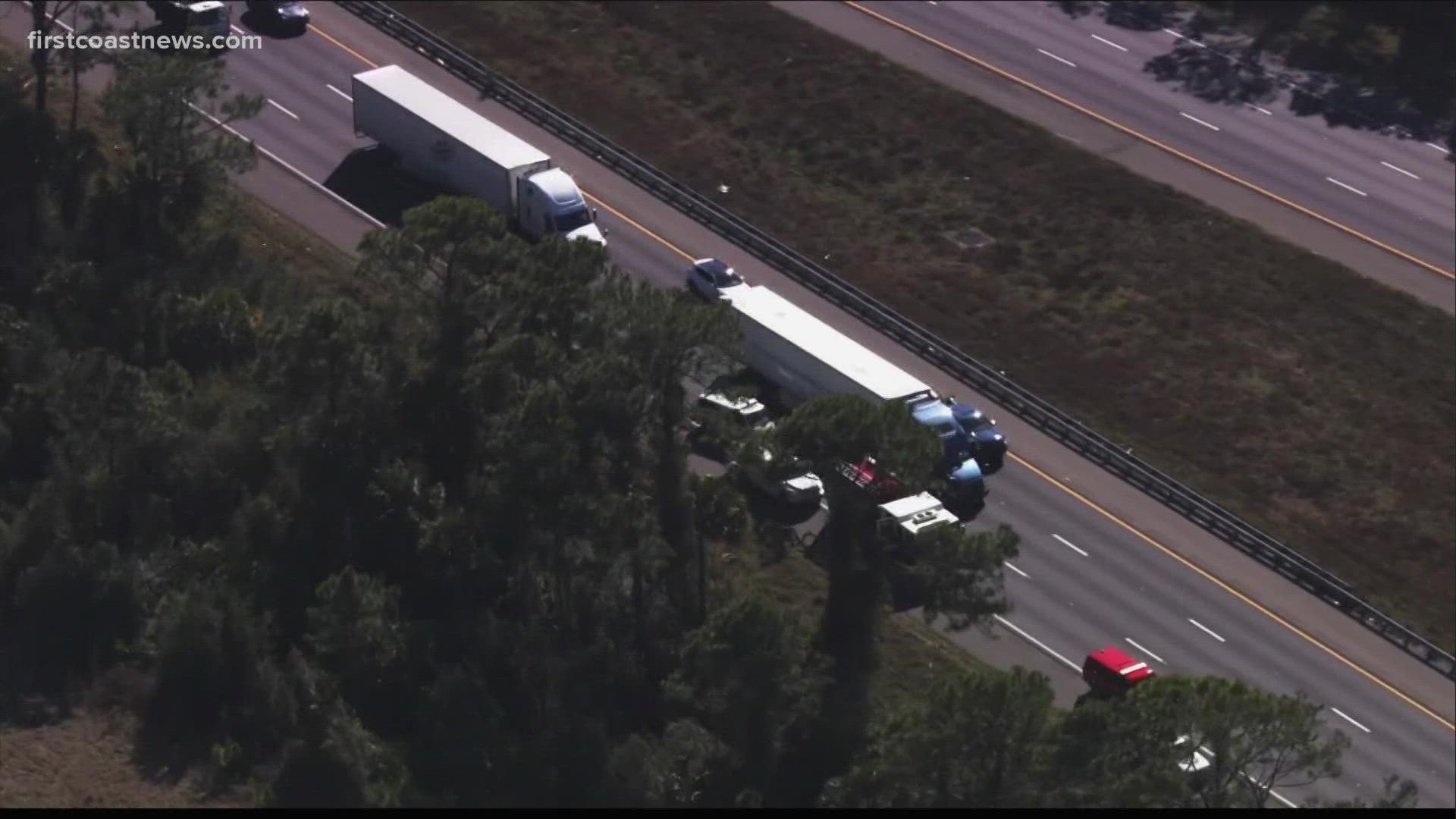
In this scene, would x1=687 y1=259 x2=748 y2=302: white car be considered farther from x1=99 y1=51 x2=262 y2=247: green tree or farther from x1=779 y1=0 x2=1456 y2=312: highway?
x1=779 y1=0 x2=1456 y2=312: highway

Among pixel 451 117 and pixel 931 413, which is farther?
pixel 451 117

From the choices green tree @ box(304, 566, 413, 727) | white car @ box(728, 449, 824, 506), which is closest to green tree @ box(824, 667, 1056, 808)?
white car @ box(728, 449, 824, 506)

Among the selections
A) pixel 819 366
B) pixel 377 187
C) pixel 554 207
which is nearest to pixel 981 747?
pixel 819 366

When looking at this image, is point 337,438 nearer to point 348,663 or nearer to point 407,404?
point 407,404

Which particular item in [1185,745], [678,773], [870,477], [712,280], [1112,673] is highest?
[1185,745]

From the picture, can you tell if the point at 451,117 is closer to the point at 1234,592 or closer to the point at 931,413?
the point at 931,413

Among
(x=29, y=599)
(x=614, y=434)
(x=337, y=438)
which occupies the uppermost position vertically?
(x=614, y=434)
